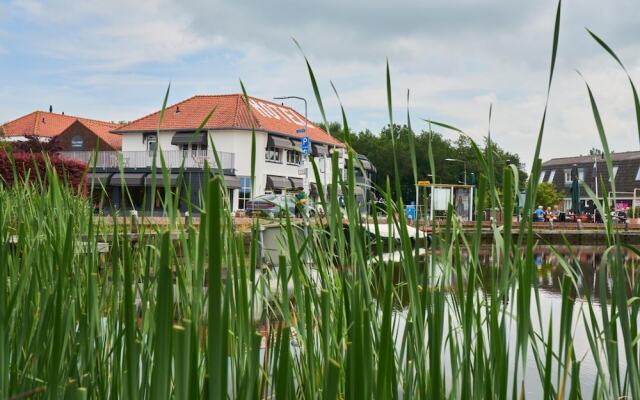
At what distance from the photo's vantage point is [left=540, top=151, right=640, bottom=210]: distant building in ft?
160

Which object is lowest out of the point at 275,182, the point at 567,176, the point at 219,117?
the point at 275,182

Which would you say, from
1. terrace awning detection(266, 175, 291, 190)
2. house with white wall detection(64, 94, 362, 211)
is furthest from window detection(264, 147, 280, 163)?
terrace awning detection(266, 175, 291, 190)

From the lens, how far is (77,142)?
1768 inches

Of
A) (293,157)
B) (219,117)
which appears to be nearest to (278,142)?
(293,157)

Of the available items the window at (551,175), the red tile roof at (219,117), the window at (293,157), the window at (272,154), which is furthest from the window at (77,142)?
the window at (551,175)

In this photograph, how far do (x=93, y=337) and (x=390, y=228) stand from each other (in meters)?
0.59

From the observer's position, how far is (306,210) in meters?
2.22

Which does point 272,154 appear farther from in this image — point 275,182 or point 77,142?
point 77,142

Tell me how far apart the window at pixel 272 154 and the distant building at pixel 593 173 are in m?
16.1

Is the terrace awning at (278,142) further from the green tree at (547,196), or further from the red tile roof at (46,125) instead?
the green tree at (547,196)

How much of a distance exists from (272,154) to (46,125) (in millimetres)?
17588

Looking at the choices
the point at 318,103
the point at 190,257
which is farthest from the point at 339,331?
the point at 318,103

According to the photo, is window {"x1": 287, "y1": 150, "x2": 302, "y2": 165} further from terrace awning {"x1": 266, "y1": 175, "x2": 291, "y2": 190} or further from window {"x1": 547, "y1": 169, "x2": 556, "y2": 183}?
window {"x1": 547, "y1": 169, "x2": 556, "y2": 183}

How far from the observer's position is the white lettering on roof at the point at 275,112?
134ft
